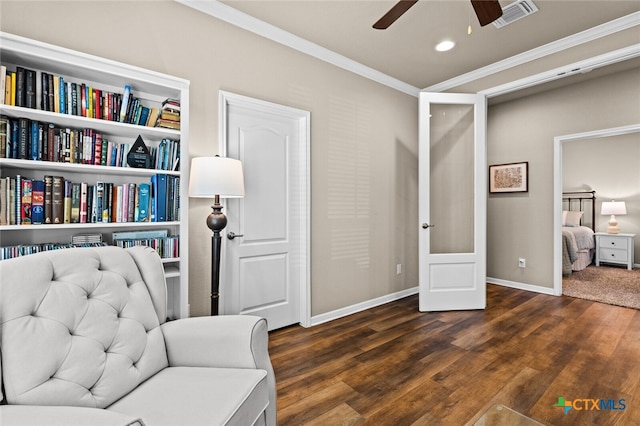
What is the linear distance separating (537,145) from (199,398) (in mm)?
4732

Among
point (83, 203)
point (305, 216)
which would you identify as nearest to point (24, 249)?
point (83, 203)

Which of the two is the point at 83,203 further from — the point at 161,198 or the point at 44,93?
the point at 44,93

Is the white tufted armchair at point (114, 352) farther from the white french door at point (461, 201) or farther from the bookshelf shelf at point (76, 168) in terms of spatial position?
the white french door at point (461, 201)

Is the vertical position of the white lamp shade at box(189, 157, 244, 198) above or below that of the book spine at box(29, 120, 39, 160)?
below

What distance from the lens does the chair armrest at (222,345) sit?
54.3 inches

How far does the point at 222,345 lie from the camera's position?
140 centimetres

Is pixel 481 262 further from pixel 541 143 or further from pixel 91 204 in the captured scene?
pixel 91 204

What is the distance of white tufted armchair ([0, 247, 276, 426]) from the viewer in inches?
39.7

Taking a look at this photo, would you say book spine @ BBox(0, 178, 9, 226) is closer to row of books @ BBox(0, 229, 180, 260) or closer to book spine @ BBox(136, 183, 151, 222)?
row of books @ BBox(0, 229, 180, 260)

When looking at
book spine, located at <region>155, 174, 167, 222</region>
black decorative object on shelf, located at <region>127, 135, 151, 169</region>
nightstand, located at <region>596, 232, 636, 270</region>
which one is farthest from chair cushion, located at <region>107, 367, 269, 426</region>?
nightstand, located at <region>596, 232, 636, 270</region>

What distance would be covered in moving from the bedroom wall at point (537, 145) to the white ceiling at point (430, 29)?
1.11 metres

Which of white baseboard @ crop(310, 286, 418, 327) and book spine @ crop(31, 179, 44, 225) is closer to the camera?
book spine @ crop(31, 179, 44, 225)

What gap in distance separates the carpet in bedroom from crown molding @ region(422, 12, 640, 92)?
2821mm

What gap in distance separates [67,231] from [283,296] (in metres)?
1.70
